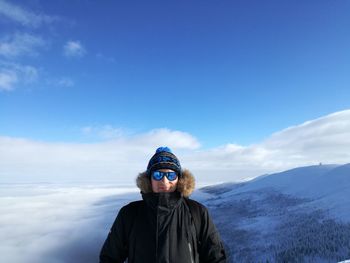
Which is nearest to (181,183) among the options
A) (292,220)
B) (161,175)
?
(161,175)

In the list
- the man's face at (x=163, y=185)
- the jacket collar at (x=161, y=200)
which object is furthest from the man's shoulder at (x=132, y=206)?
the man's face at (x=163, y=185)

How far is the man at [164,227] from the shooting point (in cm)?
384

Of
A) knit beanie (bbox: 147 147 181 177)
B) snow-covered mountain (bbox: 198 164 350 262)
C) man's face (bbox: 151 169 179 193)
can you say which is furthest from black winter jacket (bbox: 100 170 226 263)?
snow-covered mountain (bbox: 198 164 350 262)

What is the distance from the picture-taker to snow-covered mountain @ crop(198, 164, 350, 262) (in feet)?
84.2

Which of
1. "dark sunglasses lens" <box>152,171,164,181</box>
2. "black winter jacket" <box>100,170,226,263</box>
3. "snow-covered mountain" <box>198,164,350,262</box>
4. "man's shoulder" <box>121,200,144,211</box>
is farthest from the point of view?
"snow-covered mountain" <box>198,164,350,262</box>

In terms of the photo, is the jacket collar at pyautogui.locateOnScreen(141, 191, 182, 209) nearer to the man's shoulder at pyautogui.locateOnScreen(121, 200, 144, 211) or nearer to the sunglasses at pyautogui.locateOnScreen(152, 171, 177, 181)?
the man's shoulder at pyautogui.locateOnScreen(121, 200, 144, 211)

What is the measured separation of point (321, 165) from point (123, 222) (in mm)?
69688

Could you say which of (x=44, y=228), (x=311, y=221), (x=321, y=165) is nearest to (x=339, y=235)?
(x=311, y=221)

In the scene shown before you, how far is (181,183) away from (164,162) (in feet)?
1.04

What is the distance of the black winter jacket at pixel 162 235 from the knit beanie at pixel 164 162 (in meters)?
0.30

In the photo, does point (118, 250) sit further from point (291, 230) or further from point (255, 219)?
point (255, 219)

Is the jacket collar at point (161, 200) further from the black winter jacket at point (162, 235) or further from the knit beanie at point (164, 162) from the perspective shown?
the knit beanie at point (164, 162)

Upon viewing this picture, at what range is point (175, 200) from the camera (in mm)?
→ 3975

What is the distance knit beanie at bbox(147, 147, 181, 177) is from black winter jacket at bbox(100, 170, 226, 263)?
11.8 inches
